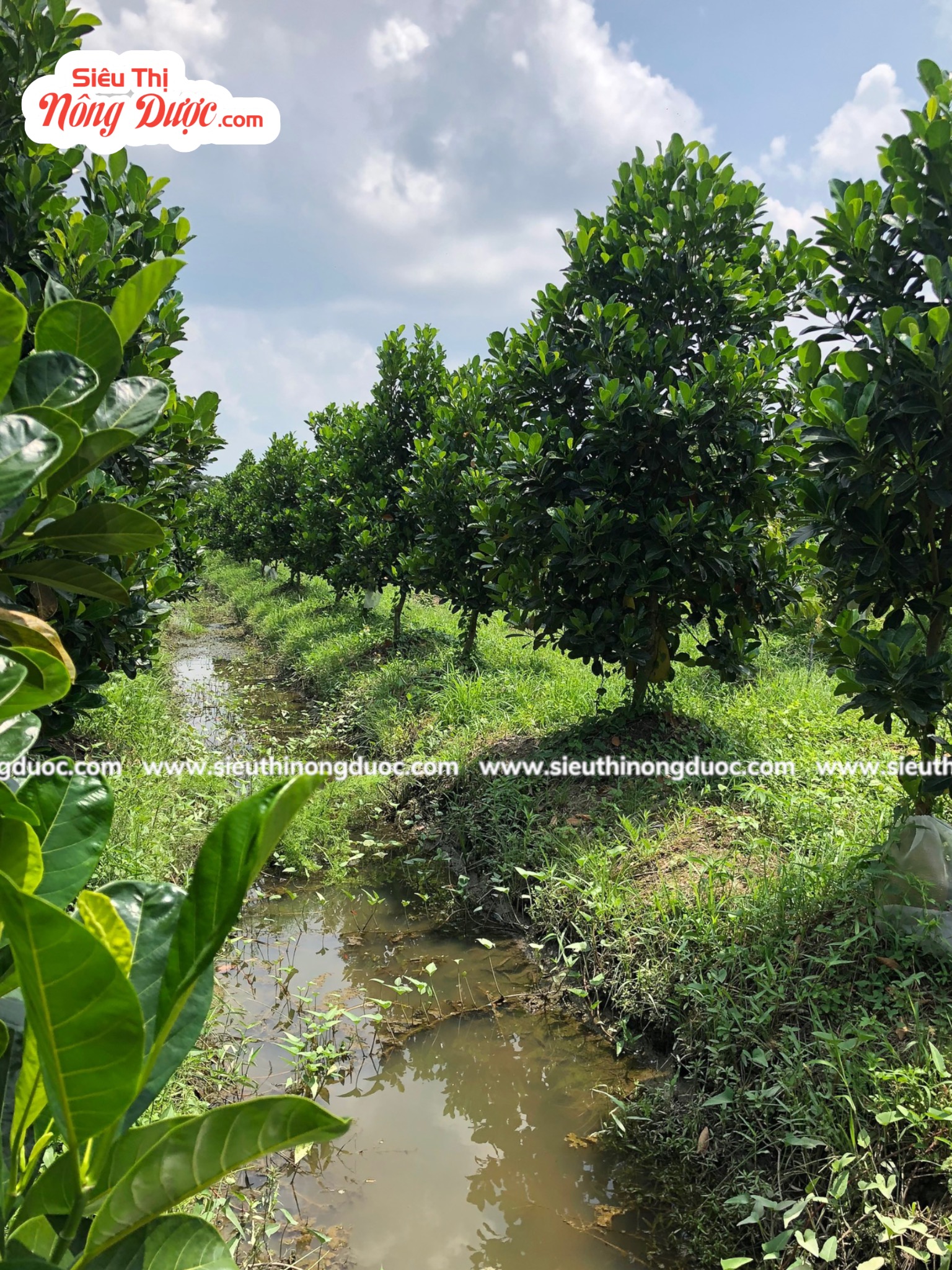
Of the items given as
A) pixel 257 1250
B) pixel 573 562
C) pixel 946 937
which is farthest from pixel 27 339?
pixel 946 937

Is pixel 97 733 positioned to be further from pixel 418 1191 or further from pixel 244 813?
pixel 244 813

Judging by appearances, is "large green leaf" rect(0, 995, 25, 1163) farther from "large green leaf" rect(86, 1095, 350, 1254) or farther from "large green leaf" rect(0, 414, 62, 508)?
"large green leaf" rect(0, 414, 62, 508)

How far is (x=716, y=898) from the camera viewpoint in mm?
3590

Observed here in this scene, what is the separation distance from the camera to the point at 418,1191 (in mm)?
2723

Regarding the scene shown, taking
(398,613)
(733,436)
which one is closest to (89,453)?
(733,436)

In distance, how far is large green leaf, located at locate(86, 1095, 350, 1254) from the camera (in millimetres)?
530

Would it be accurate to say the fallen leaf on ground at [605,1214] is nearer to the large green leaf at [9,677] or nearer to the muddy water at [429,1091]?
the muddy water at [429,1091]

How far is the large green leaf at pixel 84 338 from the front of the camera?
0.75 meters

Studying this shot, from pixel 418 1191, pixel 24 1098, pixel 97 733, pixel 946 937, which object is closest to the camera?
pixel 24 1098

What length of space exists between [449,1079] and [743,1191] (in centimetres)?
127

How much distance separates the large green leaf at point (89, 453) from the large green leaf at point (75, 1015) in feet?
1.54

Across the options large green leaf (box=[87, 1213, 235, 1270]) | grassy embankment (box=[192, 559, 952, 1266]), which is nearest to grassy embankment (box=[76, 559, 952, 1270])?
grassy embankment (box=[192, 559, 952, 1266])

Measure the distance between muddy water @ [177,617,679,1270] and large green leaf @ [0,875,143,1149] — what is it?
243cm

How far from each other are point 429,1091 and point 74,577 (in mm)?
2922
